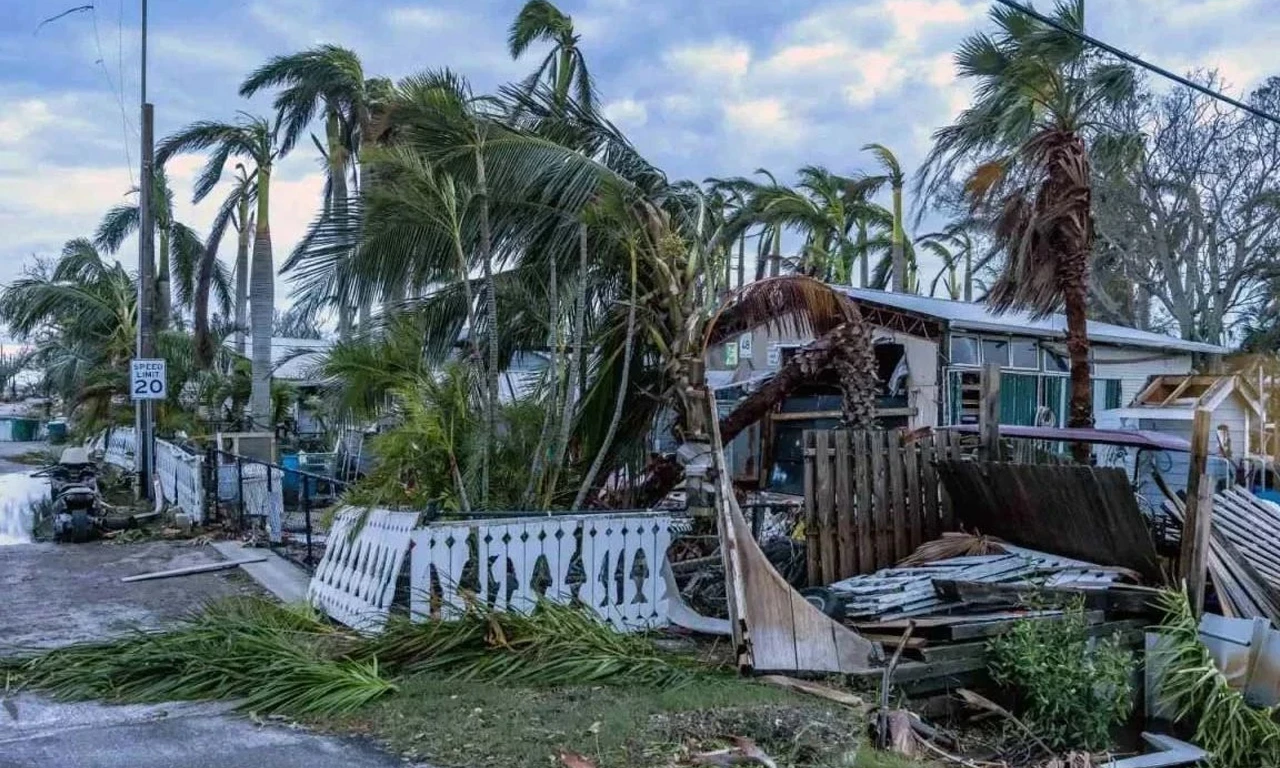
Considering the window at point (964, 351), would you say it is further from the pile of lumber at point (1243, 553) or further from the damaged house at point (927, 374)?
the pile of lumber at point (1243, 553)

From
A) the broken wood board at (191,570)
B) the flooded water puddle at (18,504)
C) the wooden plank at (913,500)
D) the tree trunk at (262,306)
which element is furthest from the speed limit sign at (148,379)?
the wooden plank at (913,500)

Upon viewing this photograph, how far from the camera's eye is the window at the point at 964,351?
16277mm

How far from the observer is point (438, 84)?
28.9 feet

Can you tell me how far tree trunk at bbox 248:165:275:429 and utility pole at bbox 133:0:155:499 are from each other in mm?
2361

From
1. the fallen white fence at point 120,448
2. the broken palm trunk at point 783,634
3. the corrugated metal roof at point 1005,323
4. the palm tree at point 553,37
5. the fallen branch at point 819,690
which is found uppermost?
the palm tree at point 553,37

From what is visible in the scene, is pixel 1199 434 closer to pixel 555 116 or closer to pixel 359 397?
pixel 555 116

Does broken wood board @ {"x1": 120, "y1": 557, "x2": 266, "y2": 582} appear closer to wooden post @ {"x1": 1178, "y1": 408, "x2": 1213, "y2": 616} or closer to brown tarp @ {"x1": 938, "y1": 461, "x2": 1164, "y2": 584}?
brown tarp @ {"x1": 938, "y1": 461, "x2": 1164, "y2": 584}

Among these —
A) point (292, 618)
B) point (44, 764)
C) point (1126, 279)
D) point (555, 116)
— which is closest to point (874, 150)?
point (1126, 279)

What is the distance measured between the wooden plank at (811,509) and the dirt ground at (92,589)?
499 cm

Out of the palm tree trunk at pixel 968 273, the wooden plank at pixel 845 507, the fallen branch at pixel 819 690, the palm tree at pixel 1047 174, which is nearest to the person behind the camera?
the fallen branch at pixel 819 690

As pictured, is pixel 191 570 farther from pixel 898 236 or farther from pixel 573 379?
pixel 898 236

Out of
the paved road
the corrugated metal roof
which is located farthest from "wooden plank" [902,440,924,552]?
the corrugated metal roof

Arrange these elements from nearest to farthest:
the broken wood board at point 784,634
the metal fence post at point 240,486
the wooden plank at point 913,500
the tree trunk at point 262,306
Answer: the broken wood board at point 784,634, the wooden plank at point 913,500, the metal fence post at point 240,486, the tree trunk at point 262,306

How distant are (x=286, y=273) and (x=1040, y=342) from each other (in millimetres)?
13537
